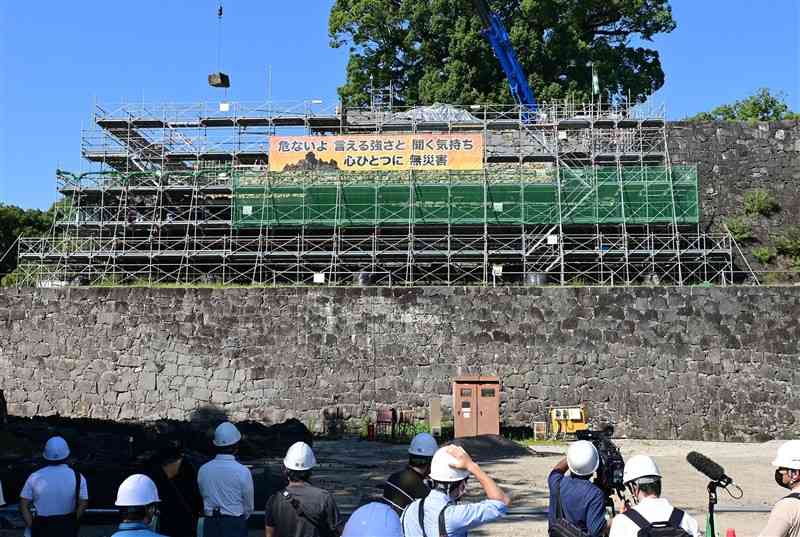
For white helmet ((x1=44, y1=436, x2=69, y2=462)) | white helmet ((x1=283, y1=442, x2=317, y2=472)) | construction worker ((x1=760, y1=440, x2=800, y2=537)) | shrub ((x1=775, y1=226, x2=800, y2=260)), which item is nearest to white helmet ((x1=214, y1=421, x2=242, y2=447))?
white helmet ((x1=283, y1=442, x2=317, y2=472))

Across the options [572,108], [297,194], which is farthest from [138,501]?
[572,108]

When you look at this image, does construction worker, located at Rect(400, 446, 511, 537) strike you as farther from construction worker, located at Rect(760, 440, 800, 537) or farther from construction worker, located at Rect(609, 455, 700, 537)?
construction worker, located at Rect(760, 440, 800, 537)

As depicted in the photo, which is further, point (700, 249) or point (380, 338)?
point (700, 249)

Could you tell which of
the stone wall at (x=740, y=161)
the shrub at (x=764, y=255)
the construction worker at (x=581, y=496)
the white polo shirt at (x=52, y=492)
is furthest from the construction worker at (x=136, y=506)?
the stone wall at (x=740, y=161)

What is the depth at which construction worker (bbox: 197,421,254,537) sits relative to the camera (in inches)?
210

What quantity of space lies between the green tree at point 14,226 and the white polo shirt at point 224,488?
35570mm

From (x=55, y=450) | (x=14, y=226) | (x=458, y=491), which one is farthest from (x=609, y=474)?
(x=14, y=226)

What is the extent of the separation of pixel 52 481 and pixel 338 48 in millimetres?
34249

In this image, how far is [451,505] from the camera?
161 inches

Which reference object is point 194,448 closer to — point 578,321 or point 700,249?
point 578,321

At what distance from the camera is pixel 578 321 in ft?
65.5

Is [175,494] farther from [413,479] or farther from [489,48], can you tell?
[489,48]

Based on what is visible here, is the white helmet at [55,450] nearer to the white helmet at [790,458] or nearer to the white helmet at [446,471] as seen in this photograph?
the white helmet at [446,471]

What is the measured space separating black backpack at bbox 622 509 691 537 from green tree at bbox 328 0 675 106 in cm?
3069
